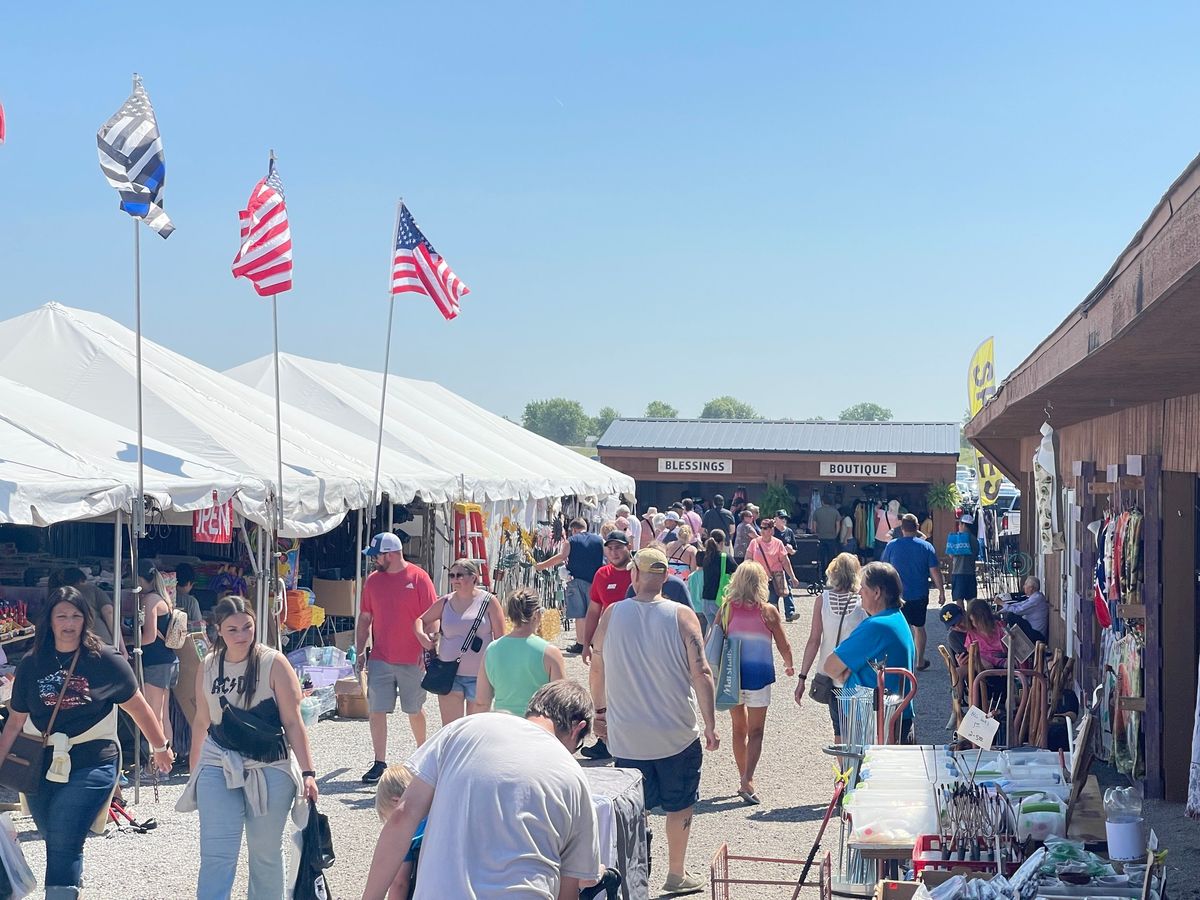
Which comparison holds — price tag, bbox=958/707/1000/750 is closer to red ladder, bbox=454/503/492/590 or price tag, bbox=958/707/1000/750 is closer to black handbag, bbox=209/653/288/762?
black handbag, bbox=209/653/288/762

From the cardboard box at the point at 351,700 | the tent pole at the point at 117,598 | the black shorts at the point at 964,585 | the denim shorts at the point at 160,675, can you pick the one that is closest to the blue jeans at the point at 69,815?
the tent pole at the point at 117,598

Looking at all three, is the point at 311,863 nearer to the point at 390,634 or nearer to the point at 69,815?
the point at 69,815

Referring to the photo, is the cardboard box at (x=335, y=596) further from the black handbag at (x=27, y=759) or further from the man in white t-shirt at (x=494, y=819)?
the man in white t-shirt at (x=494, y=819)

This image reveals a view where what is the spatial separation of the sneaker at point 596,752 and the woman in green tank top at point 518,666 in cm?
255

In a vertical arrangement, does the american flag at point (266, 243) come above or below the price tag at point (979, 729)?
above

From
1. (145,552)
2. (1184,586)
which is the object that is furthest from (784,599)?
(1184,586)

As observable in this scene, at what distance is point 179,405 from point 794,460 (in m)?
22.2

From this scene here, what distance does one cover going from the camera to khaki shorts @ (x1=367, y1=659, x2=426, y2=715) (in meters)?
8.88

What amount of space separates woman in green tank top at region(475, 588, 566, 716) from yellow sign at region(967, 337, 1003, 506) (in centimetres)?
2031

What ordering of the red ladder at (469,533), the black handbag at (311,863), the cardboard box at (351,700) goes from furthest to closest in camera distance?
the red ladder at (469,533)
the cardboard box at (351,700)
the black handbag at (311,863)

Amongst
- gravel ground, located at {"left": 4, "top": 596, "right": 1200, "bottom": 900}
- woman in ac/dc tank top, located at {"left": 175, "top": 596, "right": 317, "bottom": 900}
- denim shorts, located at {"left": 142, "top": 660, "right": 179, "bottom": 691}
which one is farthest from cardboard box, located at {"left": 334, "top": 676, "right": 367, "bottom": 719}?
woman in ac/dc tank top, located at {"left": 175, "top": 596, "right": 317, "bottom": 900}

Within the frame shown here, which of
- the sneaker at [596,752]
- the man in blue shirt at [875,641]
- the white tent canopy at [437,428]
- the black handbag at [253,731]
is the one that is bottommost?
the sneaker at [596,752]

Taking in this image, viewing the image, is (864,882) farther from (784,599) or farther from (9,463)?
(784,599)

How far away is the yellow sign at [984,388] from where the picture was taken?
25.8 meters
